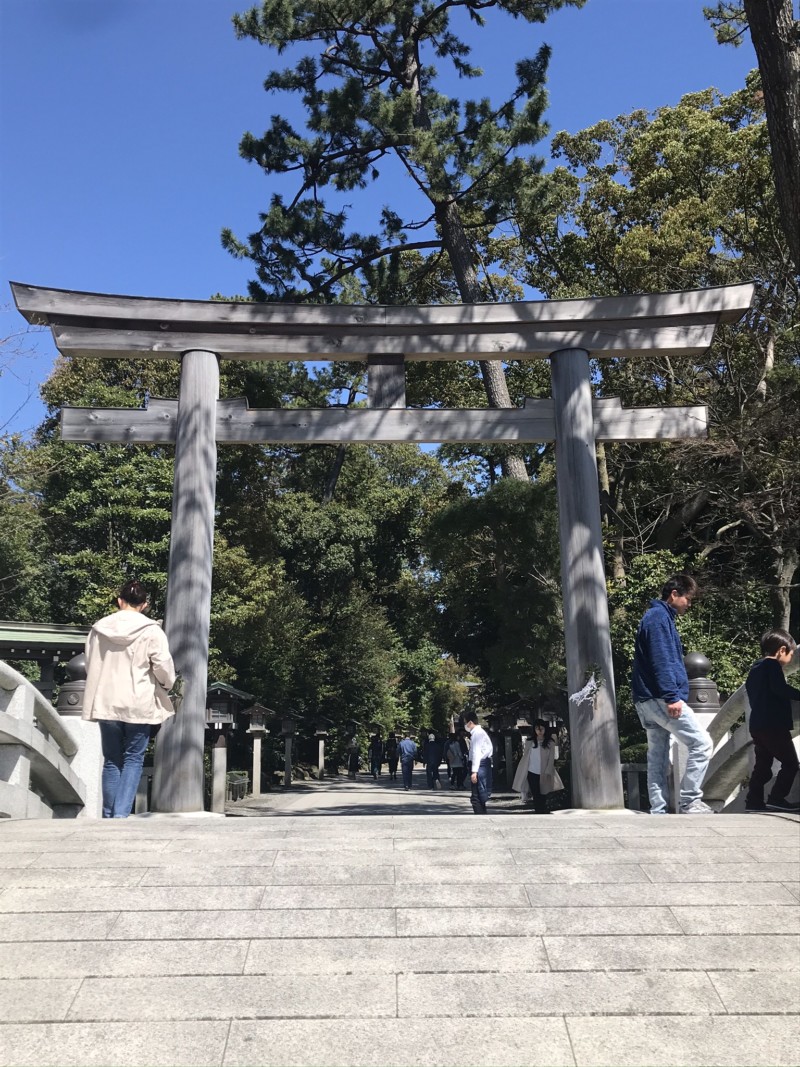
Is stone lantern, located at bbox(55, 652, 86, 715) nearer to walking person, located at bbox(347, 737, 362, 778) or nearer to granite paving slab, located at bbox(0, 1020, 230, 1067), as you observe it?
Answer: granite paving slab, located at bbox(0, 1020, 230, 1067)

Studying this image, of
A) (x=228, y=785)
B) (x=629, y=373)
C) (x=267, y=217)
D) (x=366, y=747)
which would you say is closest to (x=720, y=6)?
(x=267, y=217)

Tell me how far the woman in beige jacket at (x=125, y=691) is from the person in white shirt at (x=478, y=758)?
6.37 meters

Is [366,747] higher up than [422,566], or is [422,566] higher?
[422,566]

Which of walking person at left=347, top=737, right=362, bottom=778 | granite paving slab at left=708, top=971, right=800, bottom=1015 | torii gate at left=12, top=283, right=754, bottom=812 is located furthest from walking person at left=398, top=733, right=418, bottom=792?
granite paving slab at left=708, top=971, right=800, bottom=1015

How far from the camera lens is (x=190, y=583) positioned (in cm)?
854

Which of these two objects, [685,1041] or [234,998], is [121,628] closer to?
[234,998]

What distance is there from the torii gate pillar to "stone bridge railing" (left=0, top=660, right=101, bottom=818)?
4295 millimetres

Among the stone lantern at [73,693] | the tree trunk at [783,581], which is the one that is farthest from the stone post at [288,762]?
the stone lantern at [73,693]

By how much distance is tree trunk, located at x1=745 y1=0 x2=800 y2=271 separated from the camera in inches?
283

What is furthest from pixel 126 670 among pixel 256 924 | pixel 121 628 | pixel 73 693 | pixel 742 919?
pixel 742 919

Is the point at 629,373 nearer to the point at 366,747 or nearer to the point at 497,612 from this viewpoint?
the point at 497,612

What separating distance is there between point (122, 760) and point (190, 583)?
7.91ft

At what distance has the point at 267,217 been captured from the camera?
1612 cm

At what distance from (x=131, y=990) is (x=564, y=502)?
6518 mm
